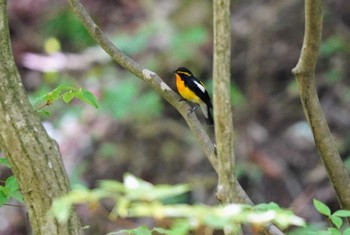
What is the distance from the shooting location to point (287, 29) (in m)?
7.55

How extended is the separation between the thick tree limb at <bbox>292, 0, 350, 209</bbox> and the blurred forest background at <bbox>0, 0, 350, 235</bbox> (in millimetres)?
3320

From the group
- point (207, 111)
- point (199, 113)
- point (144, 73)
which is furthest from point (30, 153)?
point (199, 113)

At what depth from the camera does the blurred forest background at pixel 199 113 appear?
6355 mm

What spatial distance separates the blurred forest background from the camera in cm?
636

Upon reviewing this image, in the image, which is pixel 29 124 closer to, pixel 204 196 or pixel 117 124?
pixel 204 196

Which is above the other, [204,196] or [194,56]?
[194,56]

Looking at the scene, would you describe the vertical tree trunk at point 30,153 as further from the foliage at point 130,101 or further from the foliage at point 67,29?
the foliage at point 67,29

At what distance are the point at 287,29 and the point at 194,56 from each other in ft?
3.88

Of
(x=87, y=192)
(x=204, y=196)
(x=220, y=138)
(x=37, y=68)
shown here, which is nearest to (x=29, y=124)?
(x=220, y=138)

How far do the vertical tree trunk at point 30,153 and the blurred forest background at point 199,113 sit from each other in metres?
3.88

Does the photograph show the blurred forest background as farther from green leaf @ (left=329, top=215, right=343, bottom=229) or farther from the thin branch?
green leaf @ (left=329, top=215, right=343, bottom=229)

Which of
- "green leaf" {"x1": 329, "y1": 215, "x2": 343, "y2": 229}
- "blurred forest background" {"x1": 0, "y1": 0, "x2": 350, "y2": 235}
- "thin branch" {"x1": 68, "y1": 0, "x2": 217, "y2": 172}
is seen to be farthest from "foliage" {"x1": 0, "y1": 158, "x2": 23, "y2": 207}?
"blurred forest background" {"x1": 0, "y1": 0, "x2": 350, "y2": 235}

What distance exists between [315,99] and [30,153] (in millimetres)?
1029

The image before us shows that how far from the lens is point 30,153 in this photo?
7.00ft
